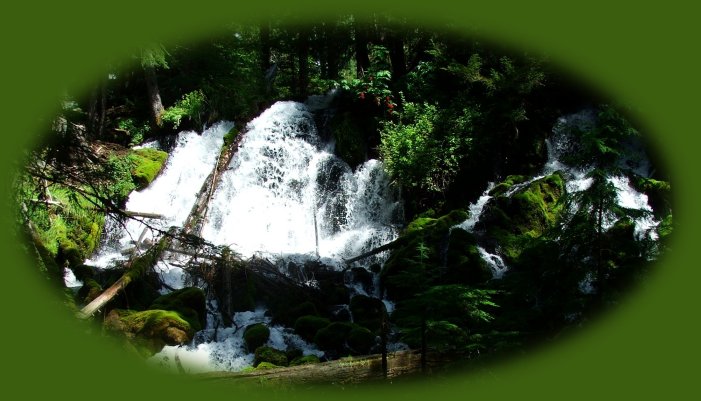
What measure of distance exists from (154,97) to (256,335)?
1424cm

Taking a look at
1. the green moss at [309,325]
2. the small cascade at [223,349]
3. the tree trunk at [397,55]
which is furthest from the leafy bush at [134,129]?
the green moss at [309,325]

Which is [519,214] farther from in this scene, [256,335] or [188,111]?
[188,111]

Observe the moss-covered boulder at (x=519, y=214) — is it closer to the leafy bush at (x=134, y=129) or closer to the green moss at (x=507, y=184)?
the green moss at (x=507, y=184)

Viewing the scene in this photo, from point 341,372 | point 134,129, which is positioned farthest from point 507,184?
point 134,129

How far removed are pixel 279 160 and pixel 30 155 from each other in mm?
13618

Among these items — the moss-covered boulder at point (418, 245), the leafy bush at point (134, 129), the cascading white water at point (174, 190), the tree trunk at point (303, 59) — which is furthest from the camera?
the tree trunk at point (303, 59)

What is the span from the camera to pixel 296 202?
17.7 m

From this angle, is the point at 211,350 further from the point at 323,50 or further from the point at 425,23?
the point at 323,50

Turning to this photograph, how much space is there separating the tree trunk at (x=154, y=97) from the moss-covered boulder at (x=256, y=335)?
42.6 feet

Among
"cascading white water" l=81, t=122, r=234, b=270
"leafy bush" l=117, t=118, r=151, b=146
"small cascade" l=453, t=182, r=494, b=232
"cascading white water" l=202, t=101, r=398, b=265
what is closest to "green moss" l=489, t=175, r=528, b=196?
"small cascade" l=453, t=182, r=494, b=232

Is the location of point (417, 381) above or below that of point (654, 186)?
below

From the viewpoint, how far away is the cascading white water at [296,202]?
16203 millimetres

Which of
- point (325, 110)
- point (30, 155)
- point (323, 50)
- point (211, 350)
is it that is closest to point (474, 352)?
point (30, 155)

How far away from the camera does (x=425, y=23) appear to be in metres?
20.7
